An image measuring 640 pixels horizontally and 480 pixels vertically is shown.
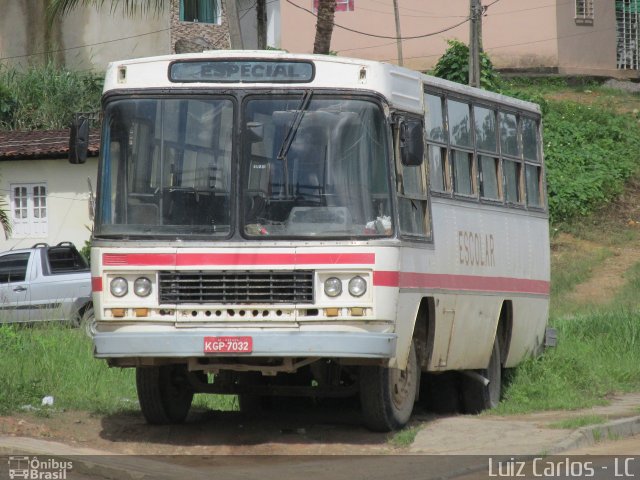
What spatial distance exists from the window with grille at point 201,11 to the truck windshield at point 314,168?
101 feet

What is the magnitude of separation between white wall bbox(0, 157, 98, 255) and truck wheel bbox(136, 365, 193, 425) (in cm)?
1911

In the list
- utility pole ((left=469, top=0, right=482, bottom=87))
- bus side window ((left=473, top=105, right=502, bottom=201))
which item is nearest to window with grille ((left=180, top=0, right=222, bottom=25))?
utility pole ((left=469, top=0, right=482, bottom=87))

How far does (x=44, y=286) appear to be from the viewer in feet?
71.1

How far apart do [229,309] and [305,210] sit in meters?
0.96

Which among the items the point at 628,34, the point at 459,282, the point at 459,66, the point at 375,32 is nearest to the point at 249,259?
the point at 459,282

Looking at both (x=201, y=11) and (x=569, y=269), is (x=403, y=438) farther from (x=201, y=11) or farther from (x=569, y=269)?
(x=201, y=11)

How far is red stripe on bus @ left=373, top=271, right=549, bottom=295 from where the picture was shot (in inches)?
406

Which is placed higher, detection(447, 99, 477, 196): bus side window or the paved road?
detection(447, 99, 477, 196): bus side window

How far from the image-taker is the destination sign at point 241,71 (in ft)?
34.7

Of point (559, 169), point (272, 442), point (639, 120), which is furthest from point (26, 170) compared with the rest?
point (272, 442)

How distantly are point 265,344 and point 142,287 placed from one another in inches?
42.8

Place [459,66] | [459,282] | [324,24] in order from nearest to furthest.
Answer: [459,282]
[324,24]
[459,66]

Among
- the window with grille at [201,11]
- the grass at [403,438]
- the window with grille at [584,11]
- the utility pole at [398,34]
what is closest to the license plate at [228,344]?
the grass at [403,438]

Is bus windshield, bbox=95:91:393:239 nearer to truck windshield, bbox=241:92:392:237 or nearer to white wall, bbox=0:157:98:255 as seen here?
truck windshield, bbox=241:92:392:237
